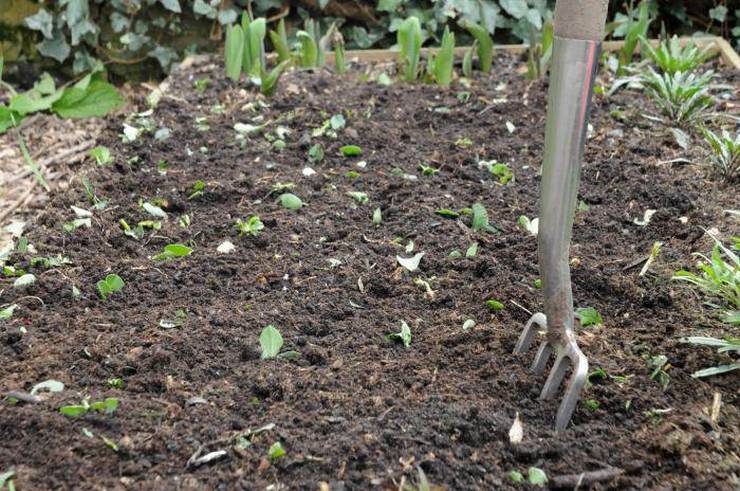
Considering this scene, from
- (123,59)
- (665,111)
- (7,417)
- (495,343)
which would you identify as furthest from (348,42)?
(7,417)

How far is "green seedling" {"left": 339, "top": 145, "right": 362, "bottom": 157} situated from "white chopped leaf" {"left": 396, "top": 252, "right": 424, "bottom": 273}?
82 cm

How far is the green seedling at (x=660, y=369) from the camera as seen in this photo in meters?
1.83

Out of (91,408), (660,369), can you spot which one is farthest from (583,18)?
(91,408)

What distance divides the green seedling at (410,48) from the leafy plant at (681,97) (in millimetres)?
1052

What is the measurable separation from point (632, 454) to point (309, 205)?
1.44 m

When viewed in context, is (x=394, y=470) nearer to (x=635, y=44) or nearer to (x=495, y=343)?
(x=495, y=343)

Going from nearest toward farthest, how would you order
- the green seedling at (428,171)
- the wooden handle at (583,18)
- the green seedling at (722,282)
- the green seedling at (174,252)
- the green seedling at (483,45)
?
the wooden handle at (583,18) < the green seedling at (722,282) < the green seedling at (174,252) < the green seedling at (428,171) < the green seedling at (483,45)

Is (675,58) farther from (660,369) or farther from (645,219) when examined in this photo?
(660,369)

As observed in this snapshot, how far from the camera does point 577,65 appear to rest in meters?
1.58

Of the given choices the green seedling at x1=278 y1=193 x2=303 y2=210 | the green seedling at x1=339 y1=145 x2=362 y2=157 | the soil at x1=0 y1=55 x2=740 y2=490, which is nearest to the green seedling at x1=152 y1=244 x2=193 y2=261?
the soil at x1=0 y1=55 x2=740 y2=490

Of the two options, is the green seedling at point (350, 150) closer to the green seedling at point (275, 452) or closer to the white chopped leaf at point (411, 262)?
the white chopped leaf at point (411, 262)

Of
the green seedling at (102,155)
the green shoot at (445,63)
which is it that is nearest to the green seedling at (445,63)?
the green shoot at (445,63)

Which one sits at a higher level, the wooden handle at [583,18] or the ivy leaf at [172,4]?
the wooden handle at [583,18]

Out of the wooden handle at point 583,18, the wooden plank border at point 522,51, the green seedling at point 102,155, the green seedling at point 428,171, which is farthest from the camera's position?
the wooden plank border at point 522,51
